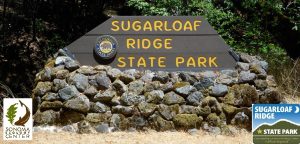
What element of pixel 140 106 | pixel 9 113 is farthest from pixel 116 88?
pixel 9 113

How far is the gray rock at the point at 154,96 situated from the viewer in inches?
307

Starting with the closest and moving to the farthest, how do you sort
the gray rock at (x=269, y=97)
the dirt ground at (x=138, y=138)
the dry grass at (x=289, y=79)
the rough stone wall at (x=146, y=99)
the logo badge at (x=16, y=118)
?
Result: the logo badge at (x=16, y=118) < the dirt ground at (x=138, y=138) < the rough stone wall at (x=146, y=99) < the gray rock at (x=269, y=97) < the dry grass at (x=289, y=79)

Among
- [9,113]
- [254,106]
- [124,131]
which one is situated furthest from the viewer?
[124,131]

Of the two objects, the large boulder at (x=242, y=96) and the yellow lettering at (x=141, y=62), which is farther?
the yellow lettering at (x=141, y=62)

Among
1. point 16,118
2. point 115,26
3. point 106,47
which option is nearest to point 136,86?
point 106,47

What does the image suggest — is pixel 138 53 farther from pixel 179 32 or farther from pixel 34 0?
pixel 34 0

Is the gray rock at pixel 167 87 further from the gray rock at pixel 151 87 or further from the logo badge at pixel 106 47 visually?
the logo badge at pixel 106 47

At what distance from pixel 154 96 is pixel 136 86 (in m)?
0.33

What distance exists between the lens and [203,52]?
321 inches

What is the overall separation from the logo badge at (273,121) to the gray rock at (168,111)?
2496 millimetres

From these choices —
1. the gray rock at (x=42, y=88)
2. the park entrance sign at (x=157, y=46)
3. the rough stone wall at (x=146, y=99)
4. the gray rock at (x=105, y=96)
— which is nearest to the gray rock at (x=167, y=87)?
the rough stone wall at (x=146, y=99)

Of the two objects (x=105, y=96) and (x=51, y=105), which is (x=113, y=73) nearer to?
(x=105, y=96)

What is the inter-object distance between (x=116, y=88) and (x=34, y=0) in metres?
10.3

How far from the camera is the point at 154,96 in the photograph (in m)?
7.82
